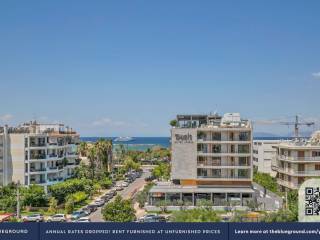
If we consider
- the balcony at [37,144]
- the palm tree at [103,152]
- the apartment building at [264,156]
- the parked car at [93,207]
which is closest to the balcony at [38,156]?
the balcony at [37,144]

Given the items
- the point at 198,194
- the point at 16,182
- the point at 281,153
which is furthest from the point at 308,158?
the point at 16,182

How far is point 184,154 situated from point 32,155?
15.5m

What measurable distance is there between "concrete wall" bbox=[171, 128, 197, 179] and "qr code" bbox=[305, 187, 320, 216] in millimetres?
24925

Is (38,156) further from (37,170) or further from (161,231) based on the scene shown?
(161,231)

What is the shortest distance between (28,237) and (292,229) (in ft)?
32.3

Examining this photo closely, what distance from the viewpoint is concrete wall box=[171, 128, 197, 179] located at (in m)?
46.1

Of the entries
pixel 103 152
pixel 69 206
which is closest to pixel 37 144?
pixel 69 206

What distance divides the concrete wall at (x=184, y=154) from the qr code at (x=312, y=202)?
24925mm

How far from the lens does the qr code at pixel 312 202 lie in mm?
Answer: 20636

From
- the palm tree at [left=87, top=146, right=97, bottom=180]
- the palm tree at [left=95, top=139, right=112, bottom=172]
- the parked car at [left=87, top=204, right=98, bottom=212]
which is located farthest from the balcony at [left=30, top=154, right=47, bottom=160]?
the palm tree at [left=95, top=139, right=112, bottom=172]

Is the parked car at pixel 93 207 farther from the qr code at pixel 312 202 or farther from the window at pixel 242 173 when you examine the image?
the qr code at pixel 312 202

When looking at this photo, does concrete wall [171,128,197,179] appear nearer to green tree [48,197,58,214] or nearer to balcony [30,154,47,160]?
green tree [48,197,58,214]

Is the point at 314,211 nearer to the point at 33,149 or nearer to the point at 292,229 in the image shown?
the point at 292,229

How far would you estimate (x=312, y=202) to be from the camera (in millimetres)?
20891
